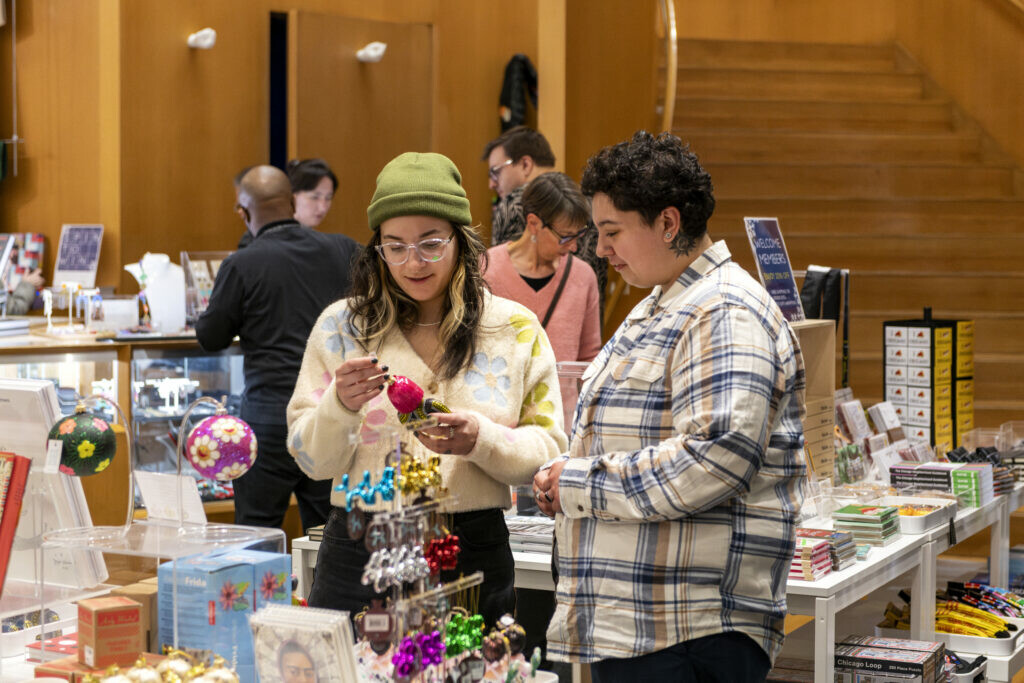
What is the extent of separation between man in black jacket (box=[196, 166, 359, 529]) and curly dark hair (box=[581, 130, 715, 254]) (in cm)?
256

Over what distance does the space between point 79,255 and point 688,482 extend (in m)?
5.37

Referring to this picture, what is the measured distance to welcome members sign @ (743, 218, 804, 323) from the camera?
13.5ft

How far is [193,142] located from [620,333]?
5420 millimetres

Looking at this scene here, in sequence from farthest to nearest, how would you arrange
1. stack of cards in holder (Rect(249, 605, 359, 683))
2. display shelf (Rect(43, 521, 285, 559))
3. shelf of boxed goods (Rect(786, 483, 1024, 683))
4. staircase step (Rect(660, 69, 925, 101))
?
1. staircase step (Rect(660, 69, 925, 101))
2. shelf of boxed goods (Rect(786, 483, 1024, 683))
3. display shelf (Rect(43, 521, 285, 559))
4. stack of cards in holder (Rect(249, 605, 359, 683))

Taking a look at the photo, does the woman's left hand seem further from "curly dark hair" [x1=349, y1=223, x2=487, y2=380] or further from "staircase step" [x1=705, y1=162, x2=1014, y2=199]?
"staircase step" [x1=705, y1=162, x2=1014, y2=199]

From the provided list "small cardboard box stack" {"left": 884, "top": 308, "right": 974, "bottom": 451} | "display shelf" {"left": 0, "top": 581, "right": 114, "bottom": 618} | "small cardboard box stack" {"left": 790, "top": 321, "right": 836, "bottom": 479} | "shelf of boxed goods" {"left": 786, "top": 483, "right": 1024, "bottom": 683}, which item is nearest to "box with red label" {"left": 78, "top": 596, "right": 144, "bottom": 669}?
"display shelf" {"left": 0, "top": 581, "right": 114, "bottom": 618}

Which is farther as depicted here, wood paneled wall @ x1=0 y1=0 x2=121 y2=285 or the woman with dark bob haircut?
wood paneled wall @ x1=0 y1=0 x2=121 y2=285

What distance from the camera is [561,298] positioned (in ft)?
13.5

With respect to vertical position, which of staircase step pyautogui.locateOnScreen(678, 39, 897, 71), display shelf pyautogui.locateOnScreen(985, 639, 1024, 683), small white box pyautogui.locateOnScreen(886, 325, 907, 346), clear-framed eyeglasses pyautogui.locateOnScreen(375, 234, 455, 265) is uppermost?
staircase step pyautogui.locateOnScreen(678, 39, 897, 71)

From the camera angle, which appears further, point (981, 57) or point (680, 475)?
point (981, 57)

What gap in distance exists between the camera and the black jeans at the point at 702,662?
1.99 metres

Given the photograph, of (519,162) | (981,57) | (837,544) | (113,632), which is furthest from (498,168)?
(981,57)

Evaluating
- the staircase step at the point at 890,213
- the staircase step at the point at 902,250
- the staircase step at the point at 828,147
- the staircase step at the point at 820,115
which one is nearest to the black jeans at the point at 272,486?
the staircase step at the point at 902,250

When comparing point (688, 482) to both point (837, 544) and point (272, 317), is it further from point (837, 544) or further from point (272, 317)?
point (272, 317)
